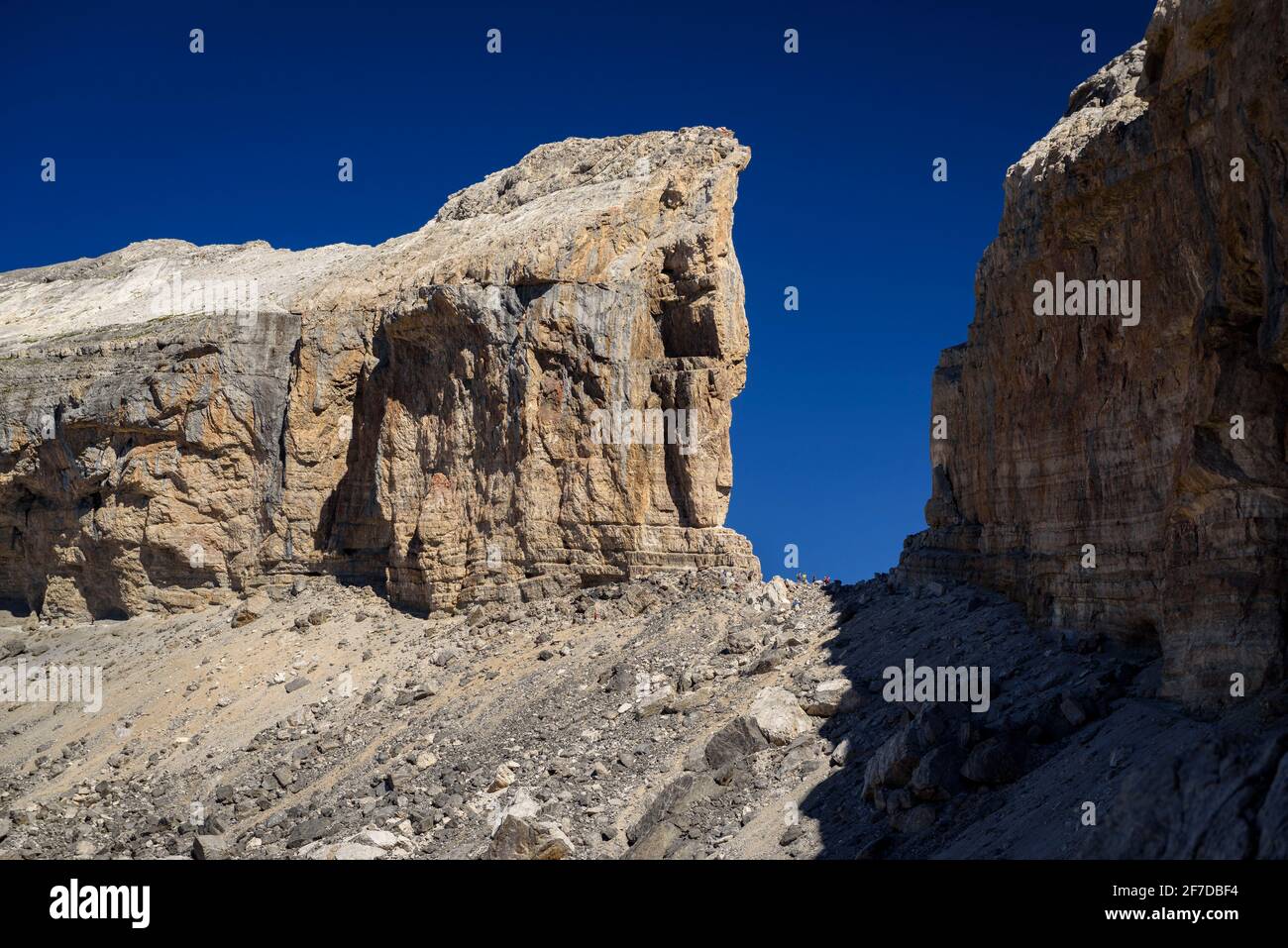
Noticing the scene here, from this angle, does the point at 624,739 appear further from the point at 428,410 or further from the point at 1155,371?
the point at 428,410

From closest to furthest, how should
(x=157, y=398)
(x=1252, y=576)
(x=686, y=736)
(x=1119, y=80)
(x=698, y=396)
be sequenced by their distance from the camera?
(x=1252, y=576) → (x=1119, y=80) → (x=686, y=736) → (x=698, y=396) → (x=157, y=398)

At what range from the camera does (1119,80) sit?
646 inches

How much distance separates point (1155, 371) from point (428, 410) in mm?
19975

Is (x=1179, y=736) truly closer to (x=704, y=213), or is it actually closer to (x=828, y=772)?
(x=828, y=772)

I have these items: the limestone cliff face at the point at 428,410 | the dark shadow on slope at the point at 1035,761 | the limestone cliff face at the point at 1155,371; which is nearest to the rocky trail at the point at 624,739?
the dark shadow on slope at the point at 1035,761

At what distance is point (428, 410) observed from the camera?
99.0 ft

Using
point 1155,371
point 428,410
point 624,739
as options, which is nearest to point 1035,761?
point 1155,371

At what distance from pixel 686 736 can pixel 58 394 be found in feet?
90.2

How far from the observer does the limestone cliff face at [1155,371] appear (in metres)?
10.7

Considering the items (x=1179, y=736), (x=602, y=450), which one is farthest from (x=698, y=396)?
(x=1179, y=736)

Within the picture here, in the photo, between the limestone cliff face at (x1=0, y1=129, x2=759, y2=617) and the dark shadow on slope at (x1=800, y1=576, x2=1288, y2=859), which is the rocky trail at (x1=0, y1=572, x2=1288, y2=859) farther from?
the limestone cliff face at (x1=0, y1=129, x2=759, y2=617)

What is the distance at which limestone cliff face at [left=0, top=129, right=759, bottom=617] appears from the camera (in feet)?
87.9

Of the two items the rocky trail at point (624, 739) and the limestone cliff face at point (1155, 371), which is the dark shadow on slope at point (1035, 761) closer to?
the rocky trail at point (624, 739)

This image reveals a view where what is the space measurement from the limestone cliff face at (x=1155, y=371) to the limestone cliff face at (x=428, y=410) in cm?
769
